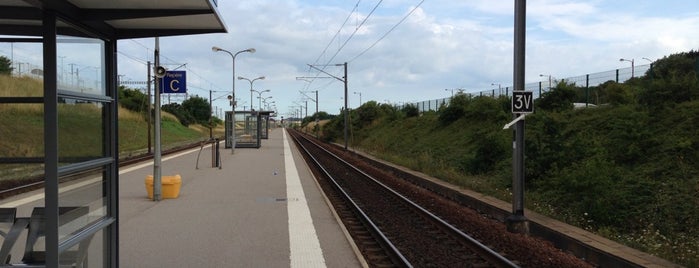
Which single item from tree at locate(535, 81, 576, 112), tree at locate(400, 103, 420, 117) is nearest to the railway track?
tree at locate(535, 81, 576, 112)

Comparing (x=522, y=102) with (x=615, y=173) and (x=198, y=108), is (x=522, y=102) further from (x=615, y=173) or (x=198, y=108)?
(x=198, y=108)

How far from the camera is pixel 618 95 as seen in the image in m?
18.8

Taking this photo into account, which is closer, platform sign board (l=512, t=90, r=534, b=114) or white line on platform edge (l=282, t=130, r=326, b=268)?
white line on platform edge (l=282, t=130, r=326, b=268)

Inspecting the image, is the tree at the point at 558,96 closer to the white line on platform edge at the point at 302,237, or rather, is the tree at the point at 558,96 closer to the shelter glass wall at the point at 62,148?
the white line on platform edge at the point at 302,237

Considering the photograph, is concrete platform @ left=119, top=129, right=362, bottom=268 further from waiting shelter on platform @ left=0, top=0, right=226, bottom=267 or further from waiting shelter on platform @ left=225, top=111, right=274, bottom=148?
waiting shelter on platform @ left=225, top=111, right=274, bottom=148

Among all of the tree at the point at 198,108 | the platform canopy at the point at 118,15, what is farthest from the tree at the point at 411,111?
the tree at the point at 198,108

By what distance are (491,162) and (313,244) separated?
1260 cm

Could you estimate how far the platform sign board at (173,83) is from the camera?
1366 centimetres

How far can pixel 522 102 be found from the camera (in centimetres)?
974

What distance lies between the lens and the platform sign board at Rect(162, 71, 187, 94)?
1366cm

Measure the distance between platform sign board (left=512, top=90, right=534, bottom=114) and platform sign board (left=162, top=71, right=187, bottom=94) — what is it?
7828 mm

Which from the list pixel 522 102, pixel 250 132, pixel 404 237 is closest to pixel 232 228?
pixel 404 237

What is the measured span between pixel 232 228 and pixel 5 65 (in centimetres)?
551

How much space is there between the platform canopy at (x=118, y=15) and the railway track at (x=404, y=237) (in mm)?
3958
